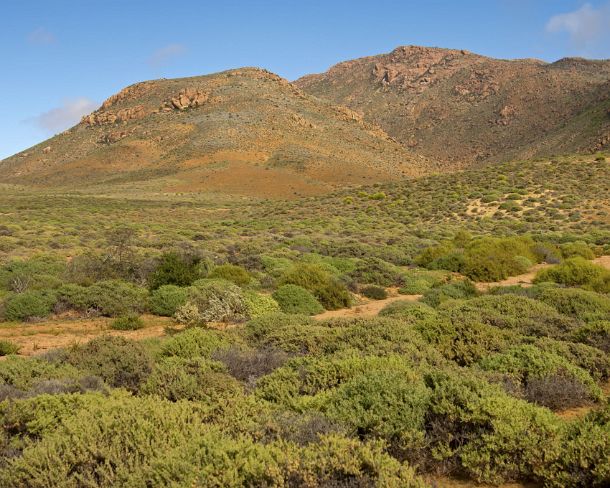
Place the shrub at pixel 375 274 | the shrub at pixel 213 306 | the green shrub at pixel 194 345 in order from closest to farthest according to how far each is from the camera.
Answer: the green shrub at pixel 194 345 → the shrub at pixel 213 306 → the shrub at pixel 375 274

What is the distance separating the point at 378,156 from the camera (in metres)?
90.6

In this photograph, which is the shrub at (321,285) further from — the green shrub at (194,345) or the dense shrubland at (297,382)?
the green shrub at (194,345)

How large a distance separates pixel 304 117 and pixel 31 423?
97.4 m

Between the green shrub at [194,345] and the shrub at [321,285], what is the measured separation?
685 cm

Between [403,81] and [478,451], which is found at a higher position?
[403,81]

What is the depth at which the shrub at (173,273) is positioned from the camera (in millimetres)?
16047

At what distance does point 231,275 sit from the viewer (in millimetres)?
17250

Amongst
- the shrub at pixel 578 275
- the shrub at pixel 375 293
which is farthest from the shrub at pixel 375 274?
the shrub at pixel 578 275

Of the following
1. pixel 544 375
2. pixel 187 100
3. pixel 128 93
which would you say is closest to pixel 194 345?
pixel 544 375

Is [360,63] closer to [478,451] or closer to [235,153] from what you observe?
[235,153]

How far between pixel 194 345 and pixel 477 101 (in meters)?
133

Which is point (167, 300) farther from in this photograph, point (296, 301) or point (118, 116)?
point (118, 116)

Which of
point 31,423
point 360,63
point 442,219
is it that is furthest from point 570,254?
point 360,63

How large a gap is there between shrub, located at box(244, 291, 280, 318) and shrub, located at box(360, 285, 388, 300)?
13.0ft
